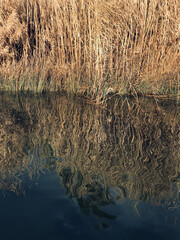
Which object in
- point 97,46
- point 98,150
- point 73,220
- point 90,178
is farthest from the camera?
point 97,46

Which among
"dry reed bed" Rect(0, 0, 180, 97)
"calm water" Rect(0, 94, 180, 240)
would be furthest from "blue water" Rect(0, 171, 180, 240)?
"dry reed bed" Rect(0, 0, 180, 97)

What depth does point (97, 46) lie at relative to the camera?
3.57 meters

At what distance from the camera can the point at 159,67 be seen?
4.13 meters

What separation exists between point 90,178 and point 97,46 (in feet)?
7.79

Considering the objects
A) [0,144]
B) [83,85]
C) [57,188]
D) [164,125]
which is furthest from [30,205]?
[83,85]

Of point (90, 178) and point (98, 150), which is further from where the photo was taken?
point (98, 150)

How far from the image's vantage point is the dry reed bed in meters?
3.87

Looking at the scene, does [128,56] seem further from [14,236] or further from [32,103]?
[14,236]

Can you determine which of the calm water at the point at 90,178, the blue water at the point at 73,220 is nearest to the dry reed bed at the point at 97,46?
the calm water at the point at 90,178

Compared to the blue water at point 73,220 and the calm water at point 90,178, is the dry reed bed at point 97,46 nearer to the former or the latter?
the calm water at point 90,178

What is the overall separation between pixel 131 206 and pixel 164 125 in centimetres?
166

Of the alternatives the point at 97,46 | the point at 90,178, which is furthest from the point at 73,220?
the point at 97,46

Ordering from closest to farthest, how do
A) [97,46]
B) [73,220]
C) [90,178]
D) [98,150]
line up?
1. [73,220]
2. [90,178]
3. [98,150]
4. [97,46]

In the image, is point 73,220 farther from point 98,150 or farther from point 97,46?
point 97,46
